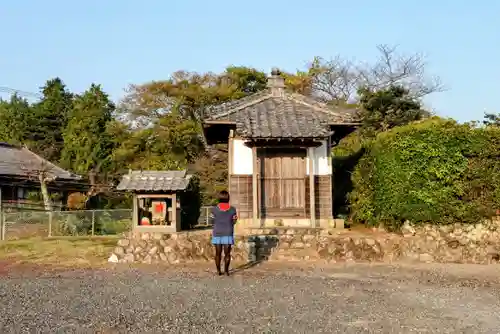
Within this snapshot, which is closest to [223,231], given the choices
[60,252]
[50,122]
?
[60,252]

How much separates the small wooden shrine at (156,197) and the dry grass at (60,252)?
1197mm

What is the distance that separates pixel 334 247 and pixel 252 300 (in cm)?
584

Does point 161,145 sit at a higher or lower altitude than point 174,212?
higher

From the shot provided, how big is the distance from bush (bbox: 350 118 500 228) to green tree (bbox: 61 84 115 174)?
2558 cm

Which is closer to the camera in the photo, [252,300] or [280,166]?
[252,300]

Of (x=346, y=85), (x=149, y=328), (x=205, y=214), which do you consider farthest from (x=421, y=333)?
(x=346, y=85)

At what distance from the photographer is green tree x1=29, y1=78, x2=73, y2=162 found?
44281mm

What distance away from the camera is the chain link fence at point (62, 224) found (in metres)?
19.2

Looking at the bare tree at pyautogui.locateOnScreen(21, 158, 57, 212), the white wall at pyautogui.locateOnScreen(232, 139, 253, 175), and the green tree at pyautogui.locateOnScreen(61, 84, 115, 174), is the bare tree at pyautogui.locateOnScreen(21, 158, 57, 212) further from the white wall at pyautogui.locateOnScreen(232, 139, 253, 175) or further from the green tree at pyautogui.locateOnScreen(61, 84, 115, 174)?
the white wall at pyautogui.locateOnScreen(232, 139, 253, 175)

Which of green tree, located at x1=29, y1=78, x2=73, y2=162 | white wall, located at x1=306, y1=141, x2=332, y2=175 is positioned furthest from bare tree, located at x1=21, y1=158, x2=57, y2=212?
white wall, located at x1=306, y1=141, x2=332, y2=175

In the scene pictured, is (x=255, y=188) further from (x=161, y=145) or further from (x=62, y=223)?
(x=161, y=145)

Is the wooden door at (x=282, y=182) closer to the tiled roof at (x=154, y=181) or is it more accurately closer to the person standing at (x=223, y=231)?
the tiled roof at (x=154, y=181)

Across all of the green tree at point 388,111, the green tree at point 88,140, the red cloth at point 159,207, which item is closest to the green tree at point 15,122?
the green tree at point 88,140

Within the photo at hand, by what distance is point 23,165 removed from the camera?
1235 inches
